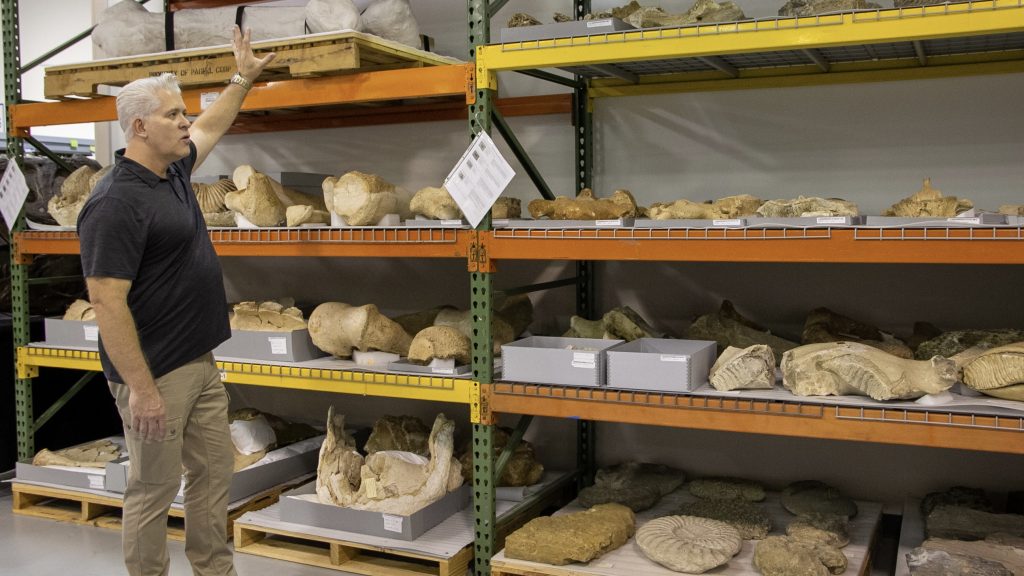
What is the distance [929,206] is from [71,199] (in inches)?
172

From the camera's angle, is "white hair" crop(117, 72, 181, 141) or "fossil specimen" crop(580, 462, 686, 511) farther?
"fossil specimen" crop(580, 462, 686, 511)

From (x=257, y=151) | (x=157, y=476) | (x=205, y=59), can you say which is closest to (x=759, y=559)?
(x=157, y=476)

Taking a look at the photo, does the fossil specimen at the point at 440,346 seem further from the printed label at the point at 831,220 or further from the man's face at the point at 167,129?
the printed label at the point at 831,220

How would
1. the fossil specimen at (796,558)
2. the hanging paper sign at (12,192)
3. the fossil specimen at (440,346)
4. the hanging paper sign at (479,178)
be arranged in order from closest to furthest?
the fossil specimen at (796,558)
the hanging paper sign at (479,178)
the fossil specimen at (440,346)
the hanging paper sign at (12,192)

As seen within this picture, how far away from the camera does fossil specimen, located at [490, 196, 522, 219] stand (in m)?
4.15

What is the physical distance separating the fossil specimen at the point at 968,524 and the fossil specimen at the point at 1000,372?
0.69 meters

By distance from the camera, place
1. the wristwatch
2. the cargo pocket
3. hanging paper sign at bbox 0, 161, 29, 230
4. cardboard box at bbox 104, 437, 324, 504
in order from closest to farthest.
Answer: the cargo pocket → the wristwatch → cardboard box at bbox 104, 437, 324, 504 → hanging paper sign at bbox 0, 161, 29, 230

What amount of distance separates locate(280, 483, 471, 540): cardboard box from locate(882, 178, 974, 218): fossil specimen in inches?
90.5

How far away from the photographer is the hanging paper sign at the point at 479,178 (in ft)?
12.2

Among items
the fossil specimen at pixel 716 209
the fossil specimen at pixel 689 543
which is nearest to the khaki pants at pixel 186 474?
the fossil specimen at pixel 689 543

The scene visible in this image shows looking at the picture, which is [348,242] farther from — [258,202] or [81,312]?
[81,312]

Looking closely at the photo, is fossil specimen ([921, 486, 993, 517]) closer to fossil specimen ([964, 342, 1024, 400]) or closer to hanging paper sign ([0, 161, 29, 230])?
fossil specimen ([964, 342, 1024, 400])

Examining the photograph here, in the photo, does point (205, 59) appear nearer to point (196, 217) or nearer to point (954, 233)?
point (196, 217)

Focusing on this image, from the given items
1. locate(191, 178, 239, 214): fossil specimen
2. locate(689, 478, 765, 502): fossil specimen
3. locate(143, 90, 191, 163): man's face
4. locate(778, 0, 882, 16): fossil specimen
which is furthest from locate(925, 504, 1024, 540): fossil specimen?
locate(191, 178, 239, 214): fossil specimen
